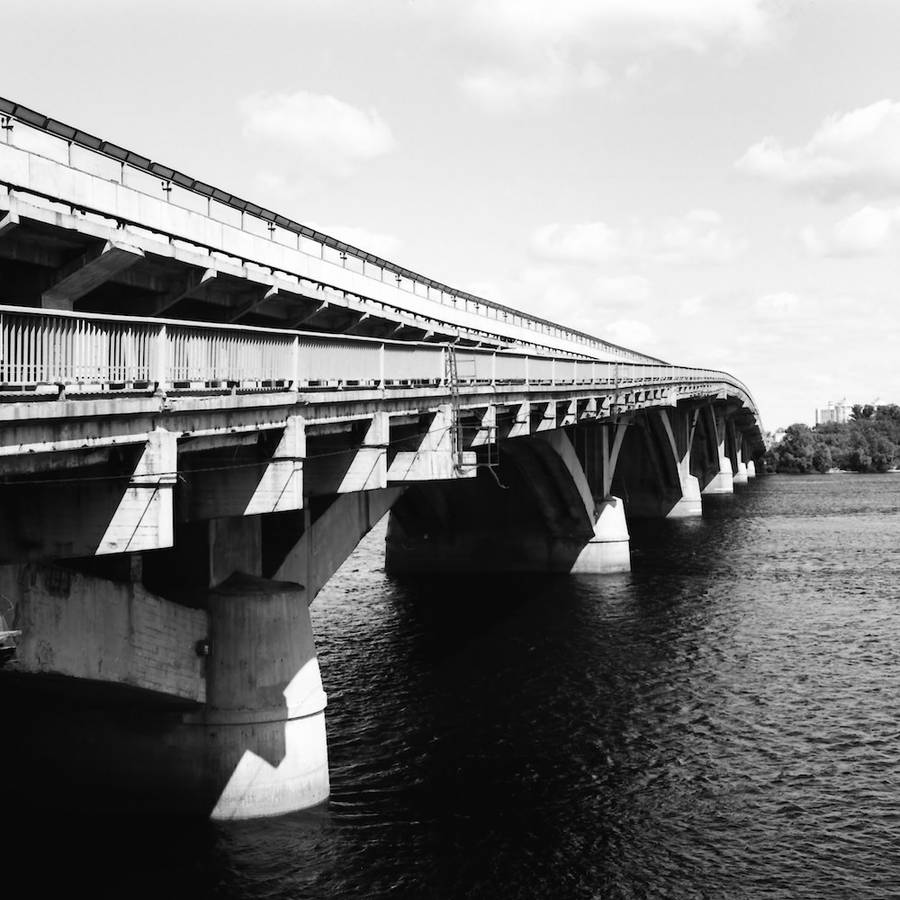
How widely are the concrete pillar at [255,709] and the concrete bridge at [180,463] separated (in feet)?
0.13

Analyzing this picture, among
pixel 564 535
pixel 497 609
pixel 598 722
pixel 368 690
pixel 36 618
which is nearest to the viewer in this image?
pixel 36 618

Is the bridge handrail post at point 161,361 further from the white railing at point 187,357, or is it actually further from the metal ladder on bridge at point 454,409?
the metal ladder on bridge at point 454,409

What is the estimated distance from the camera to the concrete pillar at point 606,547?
175 feet

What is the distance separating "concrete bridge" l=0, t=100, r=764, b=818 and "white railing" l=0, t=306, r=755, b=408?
5 cm

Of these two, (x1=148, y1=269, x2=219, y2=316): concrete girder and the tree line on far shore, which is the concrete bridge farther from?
the tree line on far shore

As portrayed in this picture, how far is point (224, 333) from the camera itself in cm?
1616

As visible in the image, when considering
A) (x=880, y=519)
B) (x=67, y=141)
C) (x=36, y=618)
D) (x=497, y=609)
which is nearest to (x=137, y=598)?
(x=36, y=618)

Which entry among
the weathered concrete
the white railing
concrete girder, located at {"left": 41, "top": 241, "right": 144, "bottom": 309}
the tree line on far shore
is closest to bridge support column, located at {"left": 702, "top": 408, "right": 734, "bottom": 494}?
the tree line on far shore

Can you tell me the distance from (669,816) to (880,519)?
232 ft

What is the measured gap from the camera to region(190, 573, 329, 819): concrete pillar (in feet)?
64.3

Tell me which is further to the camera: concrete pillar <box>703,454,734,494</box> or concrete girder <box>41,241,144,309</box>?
concrete pillar <box>703,454,734,494</box>

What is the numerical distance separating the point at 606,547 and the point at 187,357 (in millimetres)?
40945

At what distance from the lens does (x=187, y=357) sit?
588 inches

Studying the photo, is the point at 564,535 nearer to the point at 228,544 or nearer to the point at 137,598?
the point at 228,544
